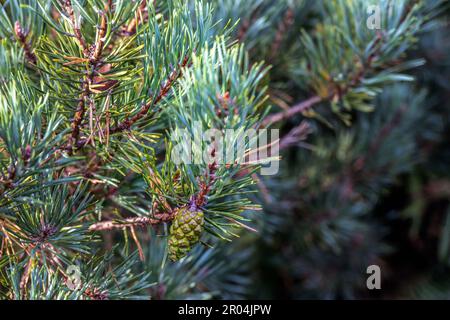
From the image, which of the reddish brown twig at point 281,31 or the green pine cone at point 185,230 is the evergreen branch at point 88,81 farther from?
the reddish brown twig at point 281,31

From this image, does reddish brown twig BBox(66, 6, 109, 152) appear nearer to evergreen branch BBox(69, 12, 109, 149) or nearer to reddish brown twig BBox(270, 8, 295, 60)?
evergreen branch BBox(69, 12, 109, 149)

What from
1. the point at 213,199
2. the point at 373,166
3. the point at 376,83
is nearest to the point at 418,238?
the point at 373,166

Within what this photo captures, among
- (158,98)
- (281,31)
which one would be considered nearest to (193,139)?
(158,98)

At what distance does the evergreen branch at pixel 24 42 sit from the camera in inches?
11.9

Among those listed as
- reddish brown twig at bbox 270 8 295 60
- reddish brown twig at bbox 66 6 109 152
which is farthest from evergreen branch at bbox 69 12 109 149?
reddish brown twig at bbox 270 8 295 60

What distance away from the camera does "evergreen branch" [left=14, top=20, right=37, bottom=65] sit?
30cm

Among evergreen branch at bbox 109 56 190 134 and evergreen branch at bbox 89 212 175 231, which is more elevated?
evergreen branch at bbox 109 56 190 134

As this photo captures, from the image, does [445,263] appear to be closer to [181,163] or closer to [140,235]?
[140,235]

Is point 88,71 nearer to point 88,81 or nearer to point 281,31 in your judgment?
point 88,81

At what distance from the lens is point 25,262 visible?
0.98ft

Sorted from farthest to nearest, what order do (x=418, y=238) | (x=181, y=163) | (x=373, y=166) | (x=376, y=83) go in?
(x=418, y=238)
(x=373, y=166)
(x=376, y=83)
(x=181, y=163)

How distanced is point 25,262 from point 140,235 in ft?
0.56

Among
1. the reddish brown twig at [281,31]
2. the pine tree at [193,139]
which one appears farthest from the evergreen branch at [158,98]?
the reddish brown twig at [281,31]

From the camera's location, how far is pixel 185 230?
0.88 feet
